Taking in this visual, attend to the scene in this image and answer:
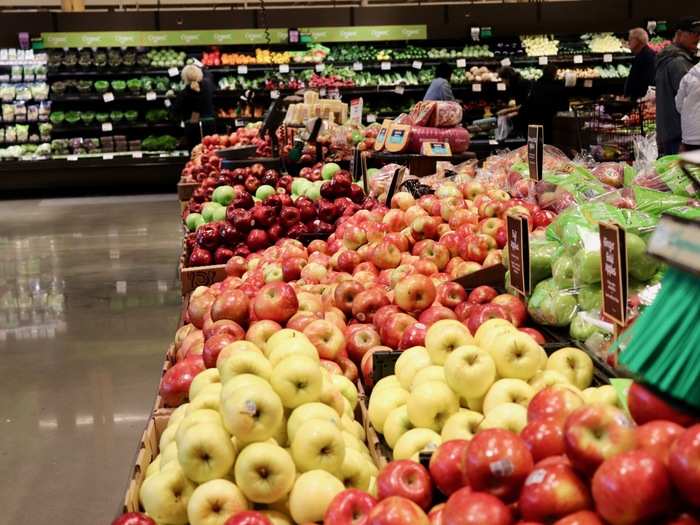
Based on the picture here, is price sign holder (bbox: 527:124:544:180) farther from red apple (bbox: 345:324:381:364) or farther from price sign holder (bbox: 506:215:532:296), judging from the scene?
red apple (bbox: 345:324:381:364)

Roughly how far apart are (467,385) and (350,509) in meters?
0.50

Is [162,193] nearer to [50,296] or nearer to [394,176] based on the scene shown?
[50,296]

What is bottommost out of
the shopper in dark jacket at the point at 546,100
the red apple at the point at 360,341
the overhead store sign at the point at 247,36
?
the red apple at the point at 360,341

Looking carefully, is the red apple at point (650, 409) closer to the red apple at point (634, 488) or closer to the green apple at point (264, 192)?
the red apple at point (634, 488)

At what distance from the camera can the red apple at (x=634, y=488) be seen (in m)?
A: 0.96

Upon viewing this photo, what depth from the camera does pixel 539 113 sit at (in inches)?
371

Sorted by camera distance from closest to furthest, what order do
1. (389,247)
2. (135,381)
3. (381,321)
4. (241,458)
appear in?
1. (241,458)
2. (381,321)
3. (389,247)
4. (135,381)

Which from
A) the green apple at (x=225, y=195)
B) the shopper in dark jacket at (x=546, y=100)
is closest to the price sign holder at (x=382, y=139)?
the green apple at (x=225, y=195)

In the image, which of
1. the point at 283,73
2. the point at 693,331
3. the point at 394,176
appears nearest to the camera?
the point at 693,331

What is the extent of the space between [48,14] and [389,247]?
10758 mm

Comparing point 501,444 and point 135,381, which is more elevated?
point 501,444

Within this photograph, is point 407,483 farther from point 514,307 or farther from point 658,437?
point 514,307

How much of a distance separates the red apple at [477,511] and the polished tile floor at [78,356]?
2264mm

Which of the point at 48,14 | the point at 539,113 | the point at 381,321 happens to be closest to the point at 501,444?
the point at 381,321
